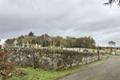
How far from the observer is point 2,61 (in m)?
18.1

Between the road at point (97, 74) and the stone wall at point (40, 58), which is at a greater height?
the stone wall at point (40, 58)

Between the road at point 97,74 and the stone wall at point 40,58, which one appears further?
the stone wall at point 40,58

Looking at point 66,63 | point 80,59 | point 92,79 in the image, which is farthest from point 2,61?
point 80,59

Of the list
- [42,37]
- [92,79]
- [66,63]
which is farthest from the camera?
[42,37]

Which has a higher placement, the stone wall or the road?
the stone wall

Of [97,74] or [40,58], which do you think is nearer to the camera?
[97,74]

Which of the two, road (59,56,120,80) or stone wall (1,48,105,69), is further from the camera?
stone wall (1,48,105,69)

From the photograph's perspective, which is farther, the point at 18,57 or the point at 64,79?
the point at 18,57

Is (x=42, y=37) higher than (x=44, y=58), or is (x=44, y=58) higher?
(x=42, y=37)

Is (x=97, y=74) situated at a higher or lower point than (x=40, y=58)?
lower

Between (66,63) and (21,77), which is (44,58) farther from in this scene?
(21,77)

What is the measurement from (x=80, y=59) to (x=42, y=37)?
1329 centimetres

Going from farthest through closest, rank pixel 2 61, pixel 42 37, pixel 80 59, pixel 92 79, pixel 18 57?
pixel 42 37 → pixel 80 59 → pixel 18 57 → pixel 92 79 → pixel 2 61

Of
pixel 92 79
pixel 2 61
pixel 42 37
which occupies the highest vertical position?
pixel 42 37
